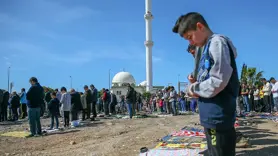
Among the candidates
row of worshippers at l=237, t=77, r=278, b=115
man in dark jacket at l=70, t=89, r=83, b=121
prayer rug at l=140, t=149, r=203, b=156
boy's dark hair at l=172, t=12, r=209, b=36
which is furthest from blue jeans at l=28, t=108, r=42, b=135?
row of worshippers at l=237, t=77, r=278, b=115

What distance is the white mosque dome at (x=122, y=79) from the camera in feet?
279

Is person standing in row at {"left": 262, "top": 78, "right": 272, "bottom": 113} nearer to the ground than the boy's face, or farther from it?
nearer to the ground

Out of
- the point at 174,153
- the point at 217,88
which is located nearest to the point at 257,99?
the point at 174,153

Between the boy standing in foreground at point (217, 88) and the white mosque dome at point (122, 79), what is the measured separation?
82.2 metres

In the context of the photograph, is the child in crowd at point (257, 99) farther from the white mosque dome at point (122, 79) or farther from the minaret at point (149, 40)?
the white mosque dome at point (122, 79)

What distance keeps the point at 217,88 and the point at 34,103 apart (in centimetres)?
799

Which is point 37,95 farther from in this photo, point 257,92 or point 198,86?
point 257,92

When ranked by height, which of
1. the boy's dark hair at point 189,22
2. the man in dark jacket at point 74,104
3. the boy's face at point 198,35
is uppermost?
the boy's dark hair at point 189,22

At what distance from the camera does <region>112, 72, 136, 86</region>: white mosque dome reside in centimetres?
8519

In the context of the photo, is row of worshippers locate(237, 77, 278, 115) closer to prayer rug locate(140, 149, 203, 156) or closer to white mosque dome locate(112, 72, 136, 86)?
prayer rug locate(140, 149, 203, 156)

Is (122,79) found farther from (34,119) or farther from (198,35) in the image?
(198,35)

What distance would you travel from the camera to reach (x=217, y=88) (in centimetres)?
187

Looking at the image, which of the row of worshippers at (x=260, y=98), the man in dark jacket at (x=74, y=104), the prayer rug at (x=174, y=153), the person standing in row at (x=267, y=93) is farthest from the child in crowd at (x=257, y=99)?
the prayer rug at (x=174, y=153)

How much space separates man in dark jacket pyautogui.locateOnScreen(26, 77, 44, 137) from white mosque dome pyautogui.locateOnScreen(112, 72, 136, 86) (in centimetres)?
7535
